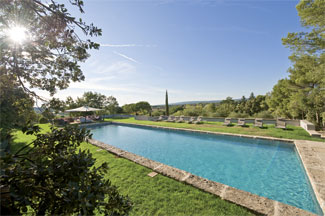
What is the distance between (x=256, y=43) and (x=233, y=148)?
437 inches

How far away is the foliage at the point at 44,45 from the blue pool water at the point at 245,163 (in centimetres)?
527

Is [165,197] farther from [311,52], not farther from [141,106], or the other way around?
[141,106]

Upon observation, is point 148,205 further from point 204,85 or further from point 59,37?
point 204,85

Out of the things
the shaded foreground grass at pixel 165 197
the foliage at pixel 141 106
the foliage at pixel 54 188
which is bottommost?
the shaded foreground grass at pixel 165 197

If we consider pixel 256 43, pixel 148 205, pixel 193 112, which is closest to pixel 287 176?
pixel 148 205

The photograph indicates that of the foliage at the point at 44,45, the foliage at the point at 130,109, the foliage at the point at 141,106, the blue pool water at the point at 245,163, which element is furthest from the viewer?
the foliage at the point at 130,109

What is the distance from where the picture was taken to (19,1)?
5.10ft

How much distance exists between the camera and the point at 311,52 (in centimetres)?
748

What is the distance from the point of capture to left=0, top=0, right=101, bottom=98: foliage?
1.62m

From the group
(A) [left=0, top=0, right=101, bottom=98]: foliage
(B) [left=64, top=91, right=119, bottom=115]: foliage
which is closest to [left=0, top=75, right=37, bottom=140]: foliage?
(A) [left=0, top=0, right=101, bottom=98]: foliage

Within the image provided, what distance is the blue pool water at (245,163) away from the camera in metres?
3.76

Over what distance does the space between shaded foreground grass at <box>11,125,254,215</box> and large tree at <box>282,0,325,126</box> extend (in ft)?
30.8

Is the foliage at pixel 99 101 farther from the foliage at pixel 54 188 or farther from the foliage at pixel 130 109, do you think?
the foliage at pixel 54 188

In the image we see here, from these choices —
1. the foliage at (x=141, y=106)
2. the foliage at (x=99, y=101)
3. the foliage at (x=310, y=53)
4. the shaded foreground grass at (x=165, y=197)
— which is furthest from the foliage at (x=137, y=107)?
the shaded foreground grass at (x=165, y=197)
